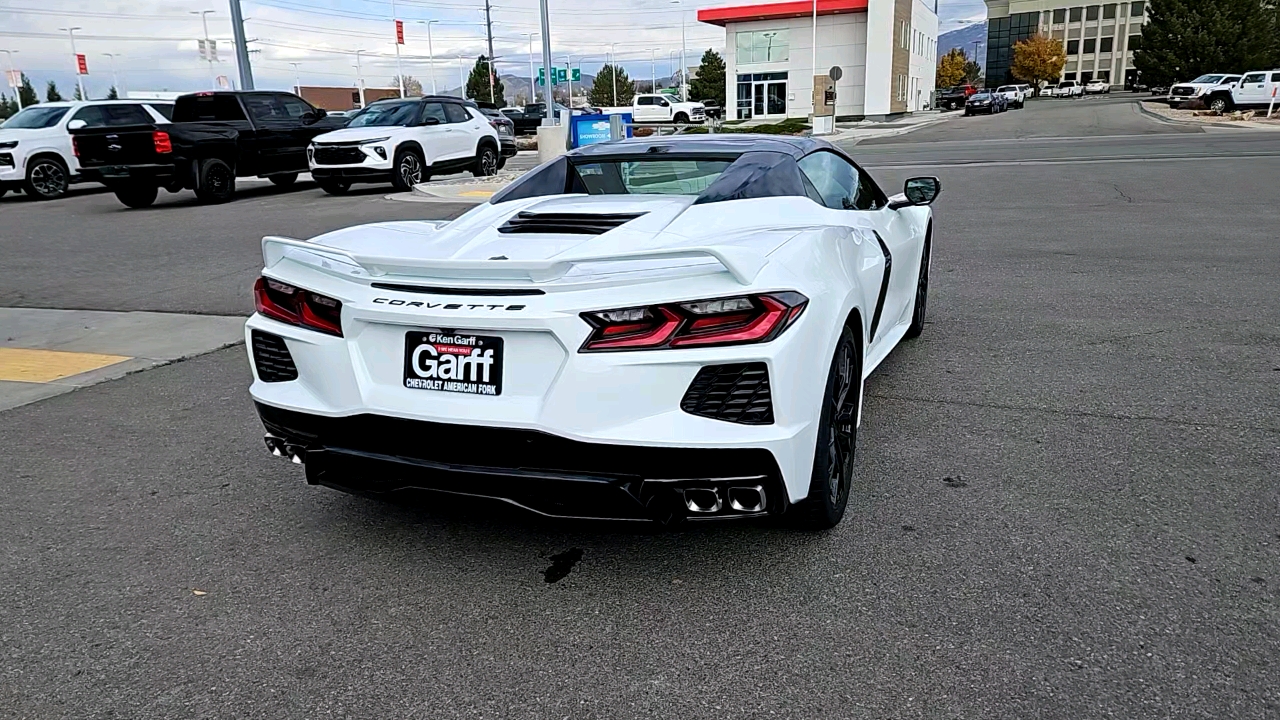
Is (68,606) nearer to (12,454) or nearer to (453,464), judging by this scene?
(453,464)

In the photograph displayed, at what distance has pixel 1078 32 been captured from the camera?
397 feet

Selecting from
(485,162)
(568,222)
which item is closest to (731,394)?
(568,222)

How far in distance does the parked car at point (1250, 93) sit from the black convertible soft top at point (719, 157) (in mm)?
43581

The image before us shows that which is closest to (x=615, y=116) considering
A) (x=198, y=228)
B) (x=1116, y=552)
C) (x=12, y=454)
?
(x=198, y=228)

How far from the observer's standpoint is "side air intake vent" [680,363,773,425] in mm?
2795

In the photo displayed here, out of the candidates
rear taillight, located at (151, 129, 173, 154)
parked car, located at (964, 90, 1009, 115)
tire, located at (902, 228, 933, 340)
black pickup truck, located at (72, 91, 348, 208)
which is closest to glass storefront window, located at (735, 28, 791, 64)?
parked car, located at (964, 90, 1009, 115)

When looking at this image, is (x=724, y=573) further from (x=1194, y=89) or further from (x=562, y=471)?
(x=1194, y=89)

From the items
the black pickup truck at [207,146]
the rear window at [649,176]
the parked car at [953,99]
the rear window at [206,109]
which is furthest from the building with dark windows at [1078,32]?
the rear window at [649,176]

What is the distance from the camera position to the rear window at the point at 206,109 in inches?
709

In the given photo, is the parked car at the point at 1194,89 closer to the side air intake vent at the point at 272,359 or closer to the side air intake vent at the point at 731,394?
the side air intake vent at the point at 731,394

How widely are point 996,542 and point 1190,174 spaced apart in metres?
16.2

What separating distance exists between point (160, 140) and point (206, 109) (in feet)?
8.31

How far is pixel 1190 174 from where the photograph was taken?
16.8 m

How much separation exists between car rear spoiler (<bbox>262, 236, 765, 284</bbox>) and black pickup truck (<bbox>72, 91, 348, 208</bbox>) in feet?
48.5
